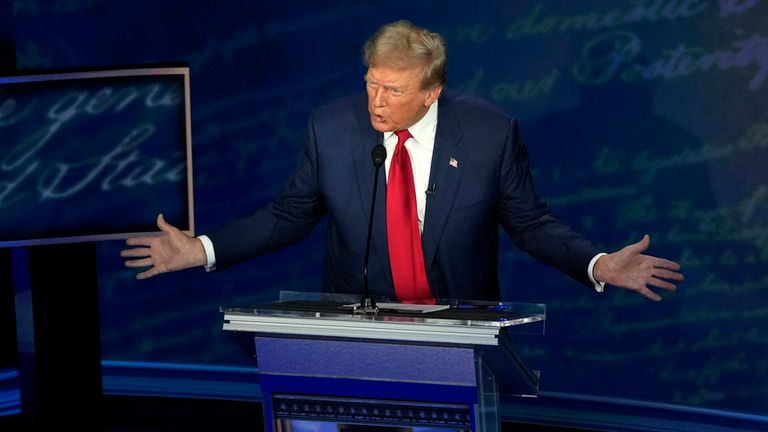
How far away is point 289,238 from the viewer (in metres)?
3.30

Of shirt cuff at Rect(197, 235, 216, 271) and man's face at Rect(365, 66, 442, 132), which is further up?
man's face at Rect(365, 66, 442, 132)

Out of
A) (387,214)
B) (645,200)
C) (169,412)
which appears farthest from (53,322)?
(645,200)

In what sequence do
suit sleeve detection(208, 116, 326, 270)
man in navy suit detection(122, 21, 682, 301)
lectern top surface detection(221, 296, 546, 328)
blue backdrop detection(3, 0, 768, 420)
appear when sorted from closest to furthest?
lectern top surface detection(221, 296, 546, 328) → man in navy suit detection(122, 21, 682, 301) → suit sleeve detection(208, 116, 326, 270) → blue backdrop detection(3, 0, 768, 420)

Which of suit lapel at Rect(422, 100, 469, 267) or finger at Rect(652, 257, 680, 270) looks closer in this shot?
finger at Rect(652, 257, 680, 270)

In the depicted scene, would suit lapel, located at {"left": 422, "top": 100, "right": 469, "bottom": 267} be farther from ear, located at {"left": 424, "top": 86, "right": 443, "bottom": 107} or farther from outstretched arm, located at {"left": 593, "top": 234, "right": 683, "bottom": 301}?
outstretched arm, located at {"left": 593, "top": 234, "right": 683, "bottom": 301}

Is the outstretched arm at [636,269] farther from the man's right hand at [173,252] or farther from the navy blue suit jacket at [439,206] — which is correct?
the man's right hand at [173,252]

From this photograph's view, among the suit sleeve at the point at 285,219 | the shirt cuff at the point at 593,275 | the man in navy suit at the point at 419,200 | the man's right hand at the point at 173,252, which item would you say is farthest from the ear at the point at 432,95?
the man's right hand at the point at 173,252

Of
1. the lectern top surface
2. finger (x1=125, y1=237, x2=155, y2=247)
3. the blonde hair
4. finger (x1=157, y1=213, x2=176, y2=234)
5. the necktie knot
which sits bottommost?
the lectern top surface

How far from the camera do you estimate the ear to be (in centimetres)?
310

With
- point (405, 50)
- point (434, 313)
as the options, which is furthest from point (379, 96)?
point (434, 313)

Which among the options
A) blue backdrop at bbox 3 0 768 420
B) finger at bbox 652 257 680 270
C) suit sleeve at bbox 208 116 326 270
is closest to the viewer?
finger at bbox 652 257 680 270

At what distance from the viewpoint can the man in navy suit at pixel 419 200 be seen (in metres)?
3.07

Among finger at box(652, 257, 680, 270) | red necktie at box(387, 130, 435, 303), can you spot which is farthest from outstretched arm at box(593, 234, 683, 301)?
red necktie at box(387, 130, 435, 303)

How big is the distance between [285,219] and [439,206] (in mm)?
463
